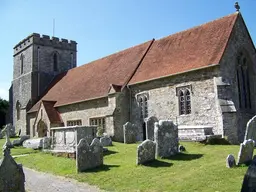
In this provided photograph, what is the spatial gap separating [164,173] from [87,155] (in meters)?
3.31

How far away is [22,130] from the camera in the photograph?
3303 cm

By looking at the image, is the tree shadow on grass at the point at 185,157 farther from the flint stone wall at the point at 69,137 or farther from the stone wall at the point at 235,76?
the flint stone wall at the point at 69,137

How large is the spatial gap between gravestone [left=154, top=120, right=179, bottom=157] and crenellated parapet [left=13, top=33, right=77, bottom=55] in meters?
26.8

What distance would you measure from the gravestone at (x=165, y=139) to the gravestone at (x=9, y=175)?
5910mm

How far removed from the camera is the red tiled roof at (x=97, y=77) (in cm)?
2312

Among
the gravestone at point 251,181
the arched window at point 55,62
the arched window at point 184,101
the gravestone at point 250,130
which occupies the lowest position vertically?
the gravestone at point 251,181

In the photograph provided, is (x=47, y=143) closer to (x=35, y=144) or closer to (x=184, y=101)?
(x=35, y=144)

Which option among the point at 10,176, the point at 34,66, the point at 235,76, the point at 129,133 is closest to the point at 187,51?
the point at 235,76

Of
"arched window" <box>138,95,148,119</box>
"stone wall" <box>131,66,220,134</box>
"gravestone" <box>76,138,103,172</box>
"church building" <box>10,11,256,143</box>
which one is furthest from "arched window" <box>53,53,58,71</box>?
"gravestone" <box>76,138,103,172</box>

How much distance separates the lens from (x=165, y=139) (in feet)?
40.2

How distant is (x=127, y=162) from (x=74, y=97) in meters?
14.5

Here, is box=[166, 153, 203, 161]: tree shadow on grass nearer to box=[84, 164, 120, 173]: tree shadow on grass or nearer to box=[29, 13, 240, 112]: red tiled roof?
box=[84, 164, 120, 173]: tree shadow on grass

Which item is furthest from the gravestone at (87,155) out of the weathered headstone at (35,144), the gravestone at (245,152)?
the weathered headstone at (35,144)

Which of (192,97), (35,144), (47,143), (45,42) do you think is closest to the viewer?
(47,143)
